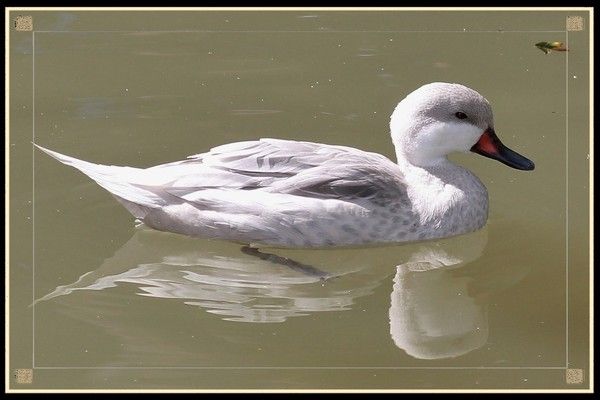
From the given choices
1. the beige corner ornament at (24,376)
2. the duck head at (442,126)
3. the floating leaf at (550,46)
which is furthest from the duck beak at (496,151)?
the beige corner ornament at (24,376)

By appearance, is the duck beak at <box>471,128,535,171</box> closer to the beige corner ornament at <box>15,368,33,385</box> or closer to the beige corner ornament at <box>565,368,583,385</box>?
the beige corner ornament at <box>565,368,583,385</box>

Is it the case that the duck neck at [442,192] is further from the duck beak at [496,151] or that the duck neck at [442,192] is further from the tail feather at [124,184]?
the tail feather at [124,184]

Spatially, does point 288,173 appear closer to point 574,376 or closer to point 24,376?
point 24,376

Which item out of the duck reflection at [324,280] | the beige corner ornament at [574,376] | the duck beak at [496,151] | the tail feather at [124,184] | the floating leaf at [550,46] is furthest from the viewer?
the floating leaf at [550,46]

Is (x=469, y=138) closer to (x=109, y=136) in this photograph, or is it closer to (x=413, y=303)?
(x=413, y=303)

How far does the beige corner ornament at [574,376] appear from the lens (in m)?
7.87

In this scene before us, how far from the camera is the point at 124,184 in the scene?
9.29 m

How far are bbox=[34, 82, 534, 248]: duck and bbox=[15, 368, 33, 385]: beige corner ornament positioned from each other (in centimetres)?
168

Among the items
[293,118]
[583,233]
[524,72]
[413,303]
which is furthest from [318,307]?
[524,72]

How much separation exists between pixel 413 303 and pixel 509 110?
3.29m

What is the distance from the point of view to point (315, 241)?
9109mm

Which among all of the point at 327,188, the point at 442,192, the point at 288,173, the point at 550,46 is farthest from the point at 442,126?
the point at 550,46

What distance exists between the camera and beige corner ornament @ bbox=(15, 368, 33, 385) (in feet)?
25.9

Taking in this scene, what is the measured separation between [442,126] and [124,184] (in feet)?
7.38
